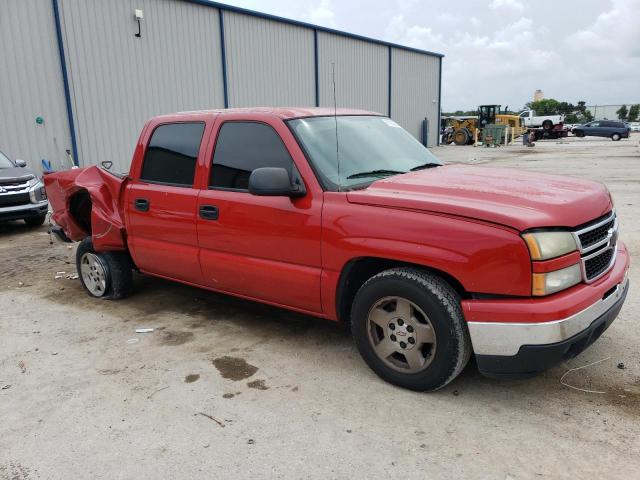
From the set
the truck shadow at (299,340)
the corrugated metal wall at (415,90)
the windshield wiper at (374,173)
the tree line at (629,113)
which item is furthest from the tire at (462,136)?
the tree line at (629,113)

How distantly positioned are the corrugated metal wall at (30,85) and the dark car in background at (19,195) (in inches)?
141

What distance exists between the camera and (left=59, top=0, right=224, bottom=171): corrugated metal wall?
47.5 ft

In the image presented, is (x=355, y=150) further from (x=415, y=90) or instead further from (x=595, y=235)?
(x=415, y=90)

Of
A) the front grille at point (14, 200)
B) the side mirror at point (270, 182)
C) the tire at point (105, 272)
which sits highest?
the side mirror at point (270, 182)

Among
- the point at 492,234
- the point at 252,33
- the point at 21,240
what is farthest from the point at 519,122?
the point at 492,234

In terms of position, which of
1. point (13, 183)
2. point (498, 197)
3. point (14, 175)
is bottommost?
point (13, 183)

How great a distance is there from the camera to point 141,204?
4.80m

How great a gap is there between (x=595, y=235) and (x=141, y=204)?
365 centimetres

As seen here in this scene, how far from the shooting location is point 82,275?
571 centimetres

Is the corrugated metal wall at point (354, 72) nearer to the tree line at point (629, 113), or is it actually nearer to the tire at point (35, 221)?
the tire at point (35, 221)

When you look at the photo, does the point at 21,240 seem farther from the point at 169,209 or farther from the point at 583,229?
the point at 583,229

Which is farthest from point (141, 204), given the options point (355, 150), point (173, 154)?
point (355, 150)

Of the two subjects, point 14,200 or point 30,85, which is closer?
point 14,200

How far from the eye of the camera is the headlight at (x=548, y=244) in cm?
283
